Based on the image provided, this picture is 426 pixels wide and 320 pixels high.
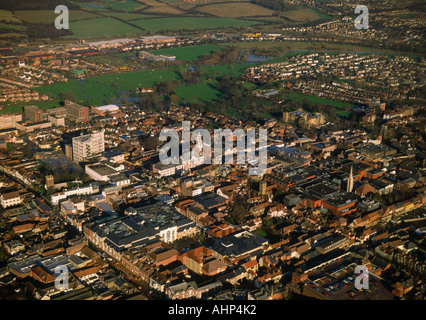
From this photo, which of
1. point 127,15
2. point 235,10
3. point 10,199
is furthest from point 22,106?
point 235,10

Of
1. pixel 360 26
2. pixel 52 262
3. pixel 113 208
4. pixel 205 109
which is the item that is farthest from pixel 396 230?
pixel 360 26

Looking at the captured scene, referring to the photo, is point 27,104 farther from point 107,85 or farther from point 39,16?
point 39,16

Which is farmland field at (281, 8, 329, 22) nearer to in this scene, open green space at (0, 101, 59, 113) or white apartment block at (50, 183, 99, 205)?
open green space at (0, 101, 59, 113)

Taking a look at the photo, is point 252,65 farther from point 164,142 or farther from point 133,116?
point 164,142

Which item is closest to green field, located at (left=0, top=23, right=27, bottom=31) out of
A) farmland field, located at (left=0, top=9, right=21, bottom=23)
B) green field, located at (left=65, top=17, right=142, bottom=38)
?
farmland field, located at (left=0, top=9, right=21, bottom=23)

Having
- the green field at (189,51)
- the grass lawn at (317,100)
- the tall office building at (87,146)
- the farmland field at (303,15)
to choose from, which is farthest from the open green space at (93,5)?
the tall office building at (87,146)
